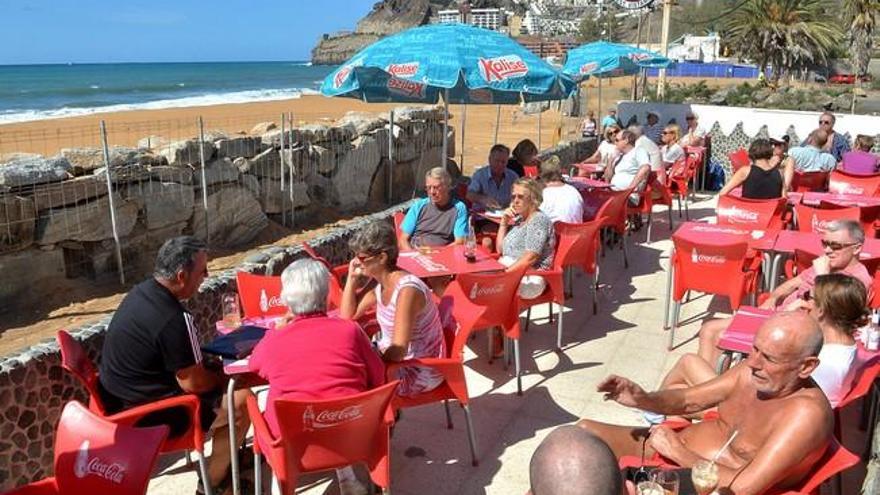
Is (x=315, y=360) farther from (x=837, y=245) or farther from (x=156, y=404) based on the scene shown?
(x=837, y=245)

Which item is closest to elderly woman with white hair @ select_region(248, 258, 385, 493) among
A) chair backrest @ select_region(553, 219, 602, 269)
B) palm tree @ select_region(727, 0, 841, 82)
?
chair backrest @ select_region(553, 219, 602, 269)

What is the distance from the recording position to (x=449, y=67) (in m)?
5.23

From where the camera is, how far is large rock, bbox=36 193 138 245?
22.2ft

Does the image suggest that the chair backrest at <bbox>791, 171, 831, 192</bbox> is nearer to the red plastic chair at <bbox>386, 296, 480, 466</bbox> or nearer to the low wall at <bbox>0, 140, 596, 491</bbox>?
the red plastic chair at <bbox>386, 296, 480, 466</bbox>

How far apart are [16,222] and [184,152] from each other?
2.17m

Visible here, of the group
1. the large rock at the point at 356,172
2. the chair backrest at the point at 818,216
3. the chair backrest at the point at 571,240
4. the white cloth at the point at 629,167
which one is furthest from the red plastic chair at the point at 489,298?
the large rock at the point at 356,172

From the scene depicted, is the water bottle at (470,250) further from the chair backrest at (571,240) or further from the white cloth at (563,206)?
the white cloth at (563,206)

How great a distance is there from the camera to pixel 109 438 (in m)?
2.41

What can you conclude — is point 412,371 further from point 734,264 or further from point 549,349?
point 734,264

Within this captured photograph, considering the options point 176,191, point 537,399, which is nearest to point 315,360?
point 537,399

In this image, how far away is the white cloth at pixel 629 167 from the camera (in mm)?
7660

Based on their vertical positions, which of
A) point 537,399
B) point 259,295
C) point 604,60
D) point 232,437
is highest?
point 604,60

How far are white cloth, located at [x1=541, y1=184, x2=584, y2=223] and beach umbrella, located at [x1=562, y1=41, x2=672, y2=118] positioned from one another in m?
5.64

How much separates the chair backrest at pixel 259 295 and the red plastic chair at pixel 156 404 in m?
1.02
